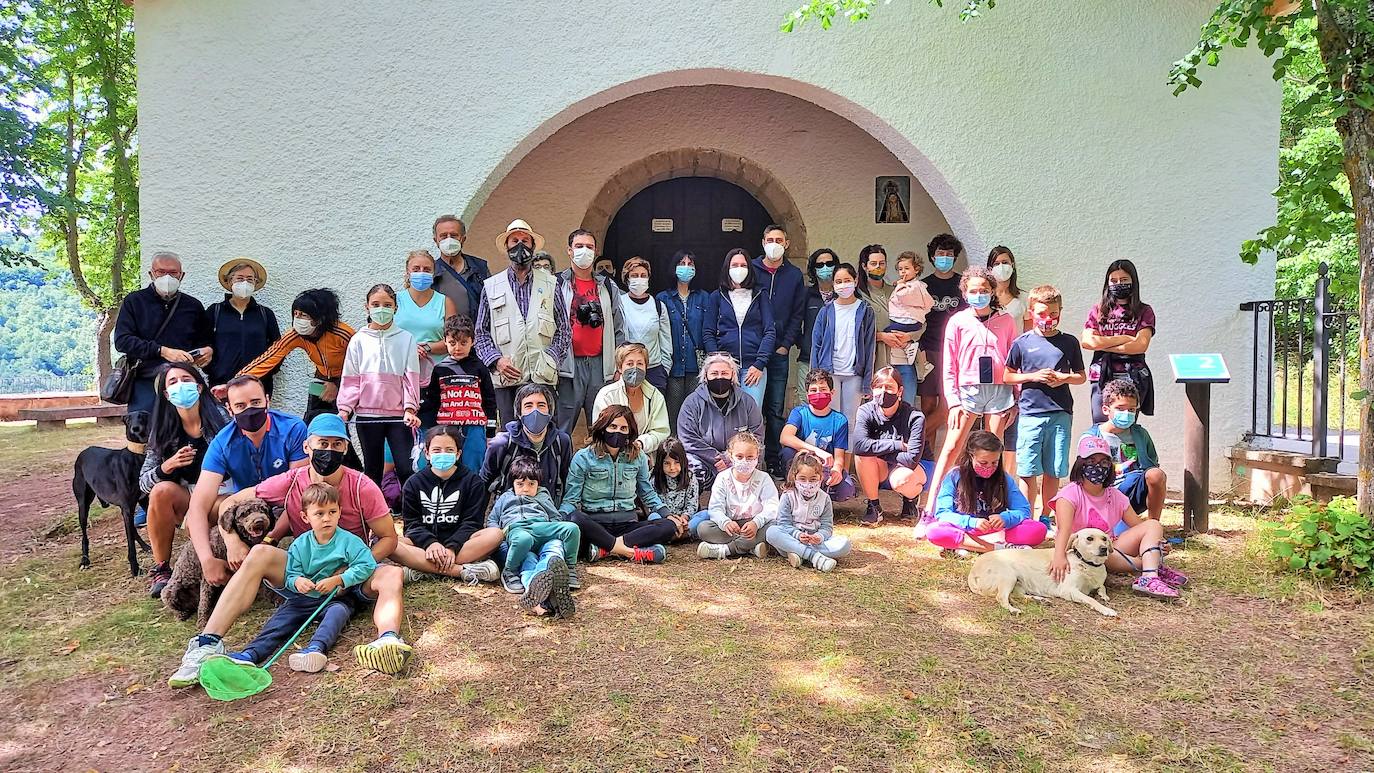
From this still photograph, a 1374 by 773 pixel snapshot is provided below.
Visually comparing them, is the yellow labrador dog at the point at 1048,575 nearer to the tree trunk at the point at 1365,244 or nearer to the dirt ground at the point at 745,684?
the dirt ground at the point at 745,684

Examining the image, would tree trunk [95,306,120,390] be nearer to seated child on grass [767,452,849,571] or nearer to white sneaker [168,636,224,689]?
white sneaker [168,636,224,689]

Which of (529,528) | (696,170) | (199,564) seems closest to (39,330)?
(696,170)

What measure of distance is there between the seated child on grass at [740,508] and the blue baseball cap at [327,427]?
193 cm

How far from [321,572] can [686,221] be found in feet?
17.0

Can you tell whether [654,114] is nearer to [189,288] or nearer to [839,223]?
[839,223]

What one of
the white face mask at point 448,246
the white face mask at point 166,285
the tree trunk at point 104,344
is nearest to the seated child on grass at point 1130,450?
the white face mask at point 448,246

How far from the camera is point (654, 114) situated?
7.51m

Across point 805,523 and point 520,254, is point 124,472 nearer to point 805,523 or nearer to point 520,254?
point 520,254

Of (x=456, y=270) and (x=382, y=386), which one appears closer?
(x=382, y=386)

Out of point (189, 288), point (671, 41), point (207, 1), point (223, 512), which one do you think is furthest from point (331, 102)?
point (223, 512)

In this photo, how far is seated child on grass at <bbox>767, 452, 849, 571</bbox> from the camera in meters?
4.36

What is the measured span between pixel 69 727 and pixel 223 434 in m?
1.41

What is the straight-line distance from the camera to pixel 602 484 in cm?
452

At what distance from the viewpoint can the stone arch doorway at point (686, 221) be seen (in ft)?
25.6
